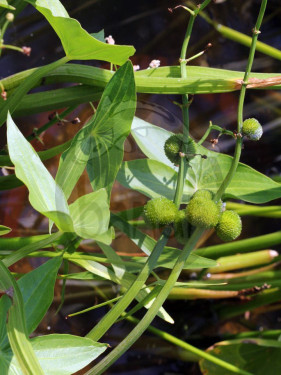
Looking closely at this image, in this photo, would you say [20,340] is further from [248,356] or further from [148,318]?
[248,356]

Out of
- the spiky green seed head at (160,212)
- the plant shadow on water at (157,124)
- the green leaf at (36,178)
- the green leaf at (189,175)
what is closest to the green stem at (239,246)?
the plant shadow on water at (157,124)

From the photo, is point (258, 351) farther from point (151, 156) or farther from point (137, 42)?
point (137, 42)

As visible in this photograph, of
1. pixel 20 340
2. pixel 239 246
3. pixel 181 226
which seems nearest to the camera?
pixel 20 340

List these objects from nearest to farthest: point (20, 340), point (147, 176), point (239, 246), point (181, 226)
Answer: point (20, 340), point (181, 226), point (147, 176), point (239, 246)

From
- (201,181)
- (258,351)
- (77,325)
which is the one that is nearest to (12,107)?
(201,181)

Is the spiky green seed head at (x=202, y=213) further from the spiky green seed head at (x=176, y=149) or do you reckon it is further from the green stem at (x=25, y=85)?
the green stem at (x=25, y=85)

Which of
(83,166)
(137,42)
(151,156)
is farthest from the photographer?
(137,42)

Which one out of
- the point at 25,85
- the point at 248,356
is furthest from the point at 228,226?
the point at 248,356
